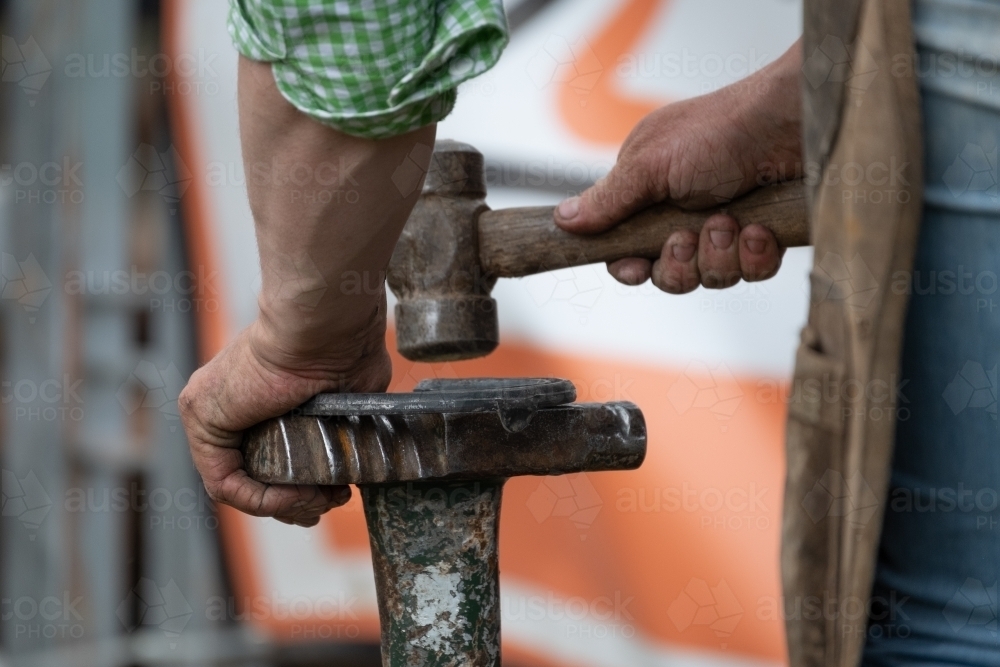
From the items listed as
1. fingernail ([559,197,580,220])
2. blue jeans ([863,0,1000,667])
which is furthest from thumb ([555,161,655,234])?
blue jeans ([863,0,1000,667])

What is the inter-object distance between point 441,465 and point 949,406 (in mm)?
429

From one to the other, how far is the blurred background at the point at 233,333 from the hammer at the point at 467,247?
2.97 ft

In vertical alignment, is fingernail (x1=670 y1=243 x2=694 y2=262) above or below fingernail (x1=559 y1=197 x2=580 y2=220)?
below

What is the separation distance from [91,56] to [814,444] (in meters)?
2.32

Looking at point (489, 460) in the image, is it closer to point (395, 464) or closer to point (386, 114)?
point (395, 464)

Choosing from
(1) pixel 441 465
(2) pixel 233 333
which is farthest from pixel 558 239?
(2) pixel 233 333

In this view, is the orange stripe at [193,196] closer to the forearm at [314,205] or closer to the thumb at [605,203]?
the thumb at [605,203]

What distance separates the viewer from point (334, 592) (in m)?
2.23

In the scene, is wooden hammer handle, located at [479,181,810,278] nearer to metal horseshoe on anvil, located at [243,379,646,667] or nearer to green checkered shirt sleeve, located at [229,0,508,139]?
metal horseshoe on anvil, located at [243,379,646,667]

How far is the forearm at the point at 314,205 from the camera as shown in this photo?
29.4 inches

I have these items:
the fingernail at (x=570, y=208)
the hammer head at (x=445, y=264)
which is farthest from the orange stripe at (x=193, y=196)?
the fingernail at (x=570, y=208)

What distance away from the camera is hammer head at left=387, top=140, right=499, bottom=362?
4.08 ft

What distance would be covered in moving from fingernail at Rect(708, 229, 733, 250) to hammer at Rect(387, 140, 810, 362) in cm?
2

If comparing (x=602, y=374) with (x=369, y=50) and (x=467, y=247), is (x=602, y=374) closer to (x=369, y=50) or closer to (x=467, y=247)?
(x=467, y=247)
